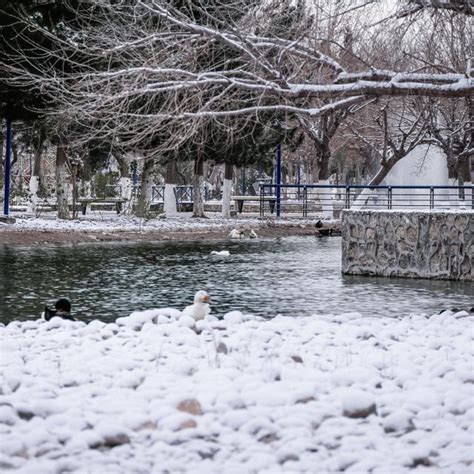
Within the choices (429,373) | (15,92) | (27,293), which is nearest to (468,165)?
(15,92)

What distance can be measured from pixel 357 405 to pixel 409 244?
33.5ft

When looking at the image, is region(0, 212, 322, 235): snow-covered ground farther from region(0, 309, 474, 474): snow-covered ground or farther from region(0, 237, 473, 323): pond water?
region(0, 309, 474, 474): snow-covered ground

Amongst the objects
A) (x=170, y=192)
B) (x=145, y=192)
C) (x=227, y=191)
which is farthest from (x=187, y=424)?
(x=227, y=191)

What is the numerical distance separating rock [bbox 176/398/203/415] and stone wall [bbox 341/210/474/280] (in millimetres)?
10114

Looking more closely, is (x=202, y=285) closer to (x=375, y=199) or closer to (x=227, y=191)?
(x=227, y=191)

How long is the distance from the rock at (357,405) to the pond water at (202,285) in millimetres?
5467

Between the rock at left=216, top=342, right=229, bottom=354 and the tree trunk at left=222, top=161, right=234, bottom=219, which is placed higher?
the tree trunk at left=222, top=161, right=234, bottom=219

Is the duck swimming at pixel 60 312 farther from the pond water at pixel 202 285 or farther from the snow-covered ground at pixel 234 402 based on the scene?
the snow-covered ground at pixel 234 402

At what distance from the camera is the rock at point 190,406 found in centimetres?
545

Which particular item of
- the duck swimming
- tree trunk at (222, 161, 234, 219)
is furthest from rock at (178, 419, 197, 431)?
tree trunk at (222, 161, 234, 219)

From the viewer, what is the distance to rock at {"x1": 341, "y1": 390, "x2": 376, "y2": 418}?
5.49m

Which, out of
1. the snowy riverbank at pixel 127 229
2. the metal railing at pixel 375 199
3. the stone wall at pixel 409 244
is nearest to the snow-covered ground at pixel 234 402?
the stone wall at pixel 409 244

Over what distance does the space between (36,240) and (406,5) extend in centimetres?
1394

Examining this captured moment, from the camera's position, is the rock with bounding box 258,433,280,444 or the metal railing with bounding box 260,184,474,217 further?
the metal railing with bounding box 260,184,474,217
